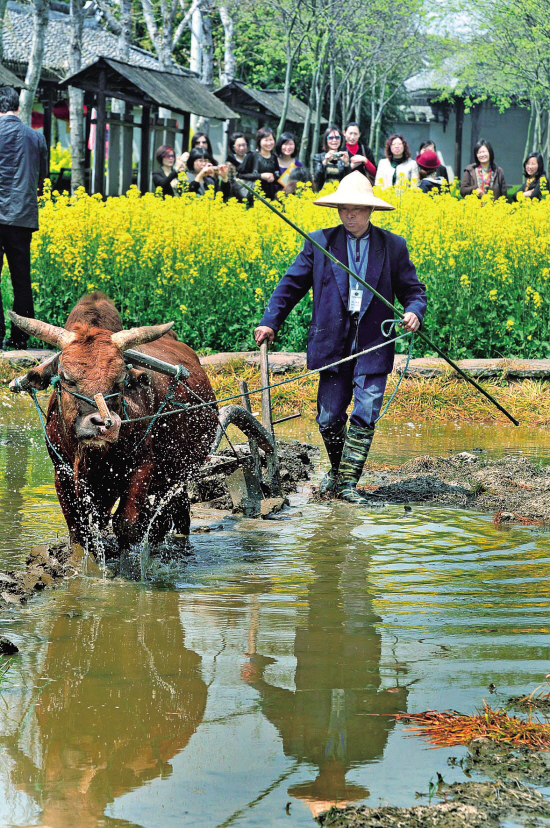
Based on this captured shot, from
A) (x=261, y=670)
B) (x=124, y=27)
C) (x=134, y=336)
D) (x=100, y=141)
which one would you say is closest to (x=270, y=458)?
(x=134, y=336)

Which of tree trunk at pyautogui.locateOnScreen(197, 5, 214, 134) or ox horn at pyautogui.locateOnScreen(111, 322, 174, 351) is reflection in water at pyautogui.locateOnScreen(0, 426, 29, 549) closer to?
ox horn at pyautogui.locateOnScreen(111, 322, 174, 351)

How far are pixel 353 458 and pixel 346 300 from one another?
3.37ft

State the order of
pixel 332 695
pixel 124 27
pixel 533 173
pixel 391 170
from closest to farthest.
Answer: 1. pixel 332 695
2. pixel 391 170
3. pixel 533 173
4. pixel 124 27

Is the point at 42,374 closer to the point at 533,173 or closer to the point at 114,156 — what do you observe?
the point at 533,173

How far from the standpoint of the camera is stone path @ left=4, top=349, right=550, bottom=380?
10.8 metres

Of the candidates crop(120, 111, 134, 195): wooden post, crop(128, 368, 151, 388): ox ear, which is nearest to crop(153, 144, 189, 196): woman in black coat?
crop(120, 111, 134, 195): wooden post

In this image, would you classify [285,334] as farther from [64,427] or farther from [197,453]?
[64,427]

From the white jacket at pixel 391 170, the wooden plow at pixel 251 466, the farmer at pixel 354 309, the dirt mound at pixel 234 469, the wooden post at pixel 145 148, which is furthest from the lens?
the wooden post at pixel 145 148

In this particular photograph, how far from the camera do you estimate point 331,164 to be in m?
14.8

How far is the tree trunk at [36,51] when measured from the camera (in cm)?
1877

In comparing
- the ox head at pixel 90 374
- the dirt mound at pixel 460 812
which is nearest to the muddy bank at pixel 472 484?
the ox head at pixel 90 374

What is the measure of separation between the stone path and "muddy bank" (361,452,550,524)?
90.2 inches

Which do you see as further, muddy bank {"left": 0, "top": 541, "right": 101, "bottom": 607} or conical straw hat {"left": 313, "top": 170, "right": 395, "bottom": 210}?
conical straw hat {"left": 313, "top": 170, "right": 395, "bottom": 210}

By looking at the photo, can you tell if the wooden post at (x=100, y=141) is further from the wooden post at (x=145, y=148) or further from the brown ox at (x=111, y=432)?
the brown ox at (x=111, y=432)
